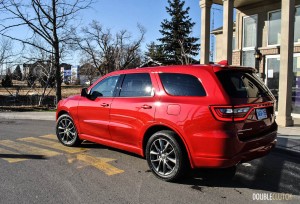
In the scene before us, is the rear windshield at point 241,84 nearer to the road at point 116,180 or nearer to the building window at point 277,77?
the road at point 116,180

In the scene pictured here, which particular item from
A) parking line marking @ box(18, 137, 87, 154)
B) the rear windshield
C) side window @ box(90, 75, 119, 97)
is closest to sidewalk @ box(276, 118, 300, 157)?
the rear windshield

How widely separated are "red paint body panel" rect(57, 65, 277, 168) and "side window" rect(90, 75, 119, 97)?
31 centimetres

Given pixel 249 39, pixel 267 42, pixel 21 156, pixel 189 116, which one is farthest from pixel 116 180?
pixel 249 39

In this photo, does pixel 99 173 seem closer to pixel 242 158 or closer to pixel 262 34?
pixel 242 158

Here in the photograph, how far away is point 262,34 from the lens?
1377 centimetres

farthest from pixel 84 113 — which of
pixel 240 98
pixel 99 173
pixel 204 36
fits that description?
pixel 204 36

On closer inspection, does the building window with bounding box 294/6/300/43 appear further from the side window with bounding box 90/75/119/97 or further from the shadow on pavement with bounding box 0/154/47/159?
the shadow on pavement with bounding box 0/154/47/159

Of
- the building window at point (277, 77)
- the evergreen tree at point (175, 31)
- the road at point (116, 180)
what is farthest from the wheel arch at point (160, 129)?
the evergreen tree at point (175, 31)

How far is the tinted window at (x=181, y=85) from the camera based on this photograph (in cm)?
476

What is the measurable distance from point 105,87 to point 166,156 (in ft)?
7.08

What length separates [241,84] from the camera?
488 centimetres

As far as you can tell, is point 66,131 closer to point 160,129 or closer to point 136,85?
point 136,85

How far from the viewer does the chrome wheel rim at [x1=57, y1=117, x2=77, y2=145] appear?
723cm

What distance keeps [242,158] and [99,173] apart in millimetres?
2324
